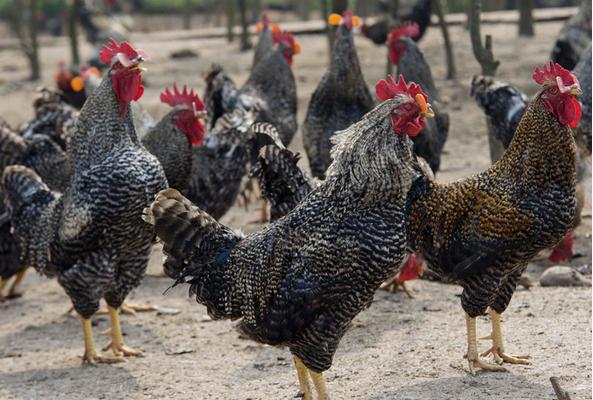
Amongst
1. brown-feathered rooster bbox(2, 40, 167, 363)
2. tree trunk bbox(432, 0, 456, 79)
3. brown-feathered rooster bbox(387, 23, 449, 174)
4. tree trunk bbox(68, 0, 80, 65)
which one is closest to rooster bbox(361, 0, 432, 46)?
tree trunk bbox(432, 0, 456, 79)

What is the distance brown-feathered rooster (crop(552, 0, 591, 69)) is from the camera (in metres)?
12.0

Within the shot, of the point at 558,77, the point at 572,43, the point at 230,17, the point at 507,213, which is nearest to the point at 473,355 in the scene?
the point at 507,213

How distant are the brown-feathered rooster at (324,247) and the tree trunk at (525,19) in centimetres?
1409

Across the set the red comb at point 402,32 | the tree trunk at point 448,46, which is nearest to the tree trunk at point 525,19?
the tree trunk at point 448,46

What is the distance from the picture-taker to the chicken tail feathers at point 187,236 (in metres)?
5.67

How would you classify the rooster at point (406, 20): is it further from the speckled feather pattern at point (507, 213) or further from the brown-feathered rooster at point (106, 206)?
the speckled feather pattern at point (507, 213)

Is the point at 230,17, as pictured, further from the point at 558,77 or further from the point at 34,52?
the point at 558,77

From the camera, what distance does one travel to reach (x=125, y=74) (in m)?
7.08

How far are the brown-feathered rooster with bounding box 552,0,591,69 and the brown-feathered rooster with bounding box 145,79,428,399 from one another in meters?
6.88

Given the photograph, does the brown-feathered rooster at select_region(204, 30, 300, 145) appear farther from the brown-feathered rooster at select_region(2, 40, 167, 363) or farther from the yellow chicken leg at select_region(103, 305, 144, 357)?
the yellow chicken leg at select_region(103, 305, 144, 357)

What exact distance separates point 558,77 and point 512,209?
90cm

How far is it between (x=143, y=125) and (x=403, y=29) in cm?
323

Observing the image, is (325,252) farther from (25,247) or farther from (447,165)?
(447,165)

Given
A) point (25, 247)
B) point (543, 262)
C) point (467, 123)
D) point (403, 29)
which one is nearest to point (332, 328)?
point (25, 247)
